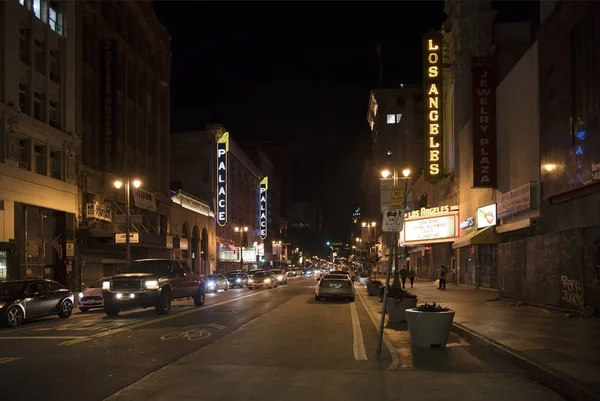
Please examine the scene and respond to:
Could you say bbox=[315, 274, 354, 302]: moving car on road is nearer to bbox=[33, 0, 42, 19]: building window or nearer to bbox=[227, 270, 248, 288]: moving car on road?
bbox=[227, 270, 248, 288]: moving car on road

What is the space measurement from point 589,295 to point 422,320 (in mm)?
7013

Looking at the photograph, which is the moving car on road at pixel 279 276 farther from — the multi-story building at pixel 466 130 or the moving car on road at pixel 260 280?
the multi-story building at pixel 466 130

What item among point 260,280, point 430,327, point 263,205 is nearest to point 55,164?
point 260,280

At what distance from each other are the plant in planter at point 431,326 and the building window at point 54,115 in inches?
1072

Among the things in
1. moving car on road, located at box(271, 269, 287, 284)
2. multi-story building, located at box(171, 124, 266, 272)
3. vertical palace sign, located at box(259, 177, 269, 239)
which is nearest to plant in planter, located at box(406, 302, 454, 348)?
moving car on road, located at box(271, 269, 287, 284)

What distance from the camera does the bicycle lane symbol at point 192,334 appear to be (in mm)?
14305

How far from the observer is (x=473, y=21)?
34562 millimetres

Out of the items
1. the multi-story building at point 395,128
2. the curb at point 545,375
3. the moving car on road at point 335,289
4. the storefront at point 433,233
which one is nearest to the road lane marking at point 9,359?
the curb at point 545,375

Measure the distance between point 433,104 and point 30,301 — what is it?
27908 mm

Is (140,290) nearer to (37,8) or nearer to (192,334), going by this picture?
(192,334)

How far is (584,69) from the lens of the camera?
1847cm

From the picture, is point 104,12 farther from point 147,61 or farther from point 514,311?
point 514,311

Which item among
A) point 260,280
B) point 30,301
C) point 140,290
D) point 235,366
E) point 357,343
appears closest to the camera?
point 235,366

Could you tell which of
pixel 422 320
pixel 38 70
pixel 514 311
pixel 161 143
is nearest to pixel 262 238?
pixel 161 143
